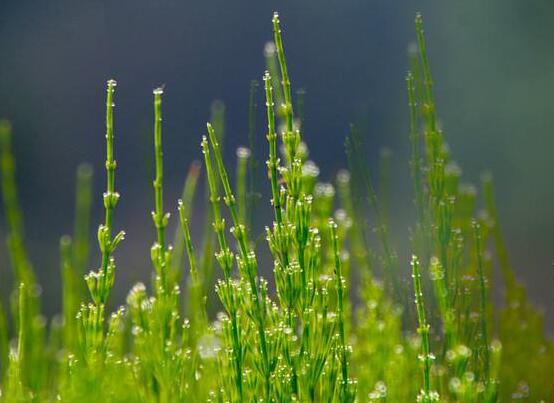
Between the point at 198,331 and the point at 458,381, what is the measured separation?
396 millimetres

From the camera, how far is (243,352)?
98cm

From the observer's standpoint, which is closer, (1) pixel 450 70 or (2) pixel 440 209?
(2) pixel 440 209

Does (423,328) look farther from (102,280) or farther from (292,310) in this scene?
(102,280)

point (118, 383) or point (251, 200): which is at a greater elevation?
point (251, 200)

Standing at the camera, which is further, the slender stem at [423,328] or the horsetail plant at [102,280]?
the horsetail plant at [102,280]

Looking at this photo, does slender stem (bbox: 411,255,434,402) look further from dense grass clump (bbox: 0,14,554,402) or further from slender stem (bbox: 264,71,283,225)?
slender stem (bbox: 264,71,283,225)

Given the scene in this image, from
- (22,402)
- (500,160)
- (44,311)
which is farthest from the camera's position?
(500,160)

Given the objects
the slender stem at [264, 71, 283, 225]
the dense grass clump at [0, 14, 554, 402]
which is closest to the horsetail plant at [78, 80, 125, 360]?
the dense grass clump at [0, 14, 554, 402]

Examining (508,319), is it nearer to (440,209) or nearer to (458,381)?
(440,209)

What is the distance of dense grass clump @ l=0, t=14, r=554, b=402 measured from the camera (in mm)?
958

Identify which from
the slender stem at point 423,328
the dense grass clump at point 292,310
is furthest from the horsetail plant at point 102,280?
the slender stem at point 423,328

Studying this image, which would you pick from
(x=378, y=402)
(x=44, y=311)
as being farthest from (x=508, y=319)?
(x=44, y=311)

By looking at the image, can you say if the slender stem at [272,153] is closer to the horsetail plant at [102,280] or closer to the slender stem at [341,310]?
the slender stem at [341,310]

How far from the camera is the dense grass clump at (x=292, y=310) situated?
37.7 inches
